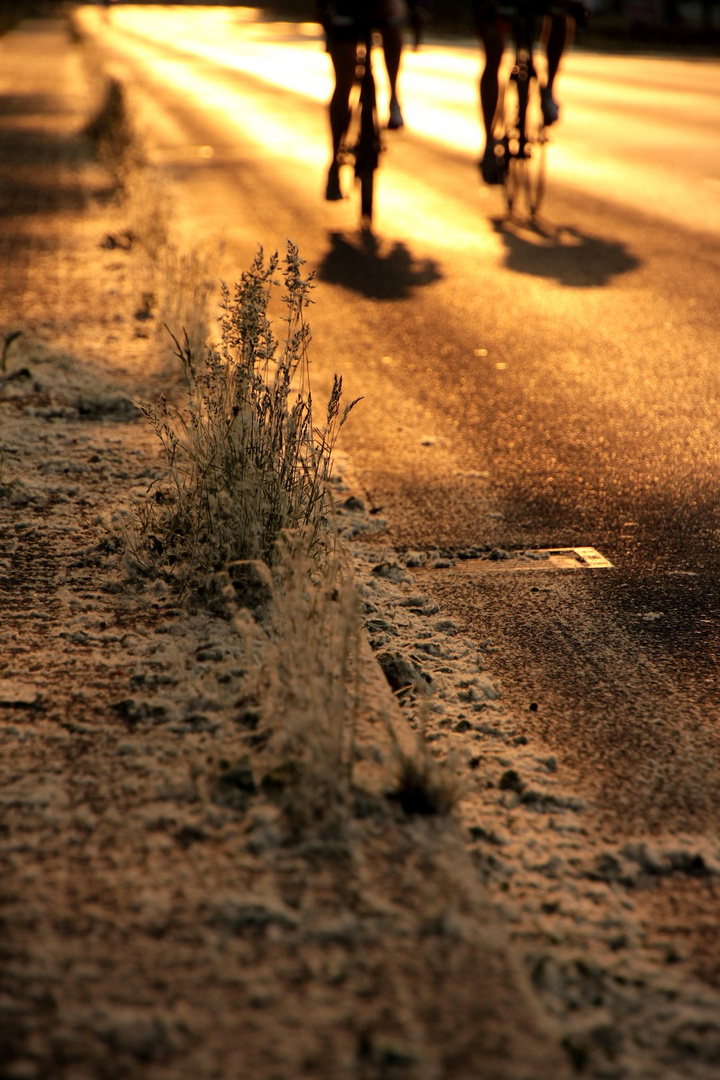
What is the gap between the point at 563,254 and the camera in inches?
359

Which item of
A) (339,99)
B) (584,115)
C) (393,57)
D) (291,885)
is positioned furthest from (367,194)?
(584,115)

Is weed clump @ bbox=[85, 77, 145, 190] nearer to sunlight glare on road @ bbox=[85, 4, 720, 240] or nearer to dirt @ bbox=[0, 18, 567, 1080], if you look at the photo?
sunlight glare on road @ bbox=[85, 4, 720, 240]

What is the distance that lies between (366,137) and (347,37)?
2.42 feet

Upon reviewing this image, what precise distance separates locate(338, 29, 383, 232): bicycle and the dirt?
647 cm

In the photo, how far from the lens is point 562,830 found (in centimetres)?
270

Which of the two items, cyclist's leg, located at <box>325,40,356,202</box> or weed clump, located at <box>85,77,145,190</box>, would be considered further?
weed clump, located at <box>85,77,145,190</box>

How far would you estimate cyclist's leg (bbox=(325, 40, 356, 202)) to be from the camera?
9.71m

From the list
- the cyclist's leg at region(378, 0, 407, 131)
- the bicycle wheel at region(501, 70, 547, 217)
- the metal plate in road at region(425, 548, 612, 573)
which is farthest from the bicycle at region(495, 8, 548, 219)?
the metal plate in road at region(425, 548, 612, 573)

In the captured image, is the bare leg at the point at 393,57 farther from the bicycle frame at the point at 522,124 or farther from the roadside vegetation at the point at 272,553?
the roadside vegetation at the point at 272,553

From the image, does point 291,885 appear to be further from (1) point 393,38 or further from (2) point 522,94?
(2) point 522,94

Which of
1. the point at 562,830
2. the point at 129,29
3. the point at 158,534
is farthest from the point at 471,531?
the point at 129,29

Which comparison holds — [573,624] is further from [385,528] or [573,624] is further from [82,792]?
[82,792]

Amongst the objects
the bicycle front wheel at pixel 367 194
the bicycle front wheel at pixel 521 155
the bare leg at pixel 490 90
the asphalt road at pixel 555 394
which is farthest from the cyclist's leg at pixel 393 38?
the bicycle front wheel at pixel 521 155

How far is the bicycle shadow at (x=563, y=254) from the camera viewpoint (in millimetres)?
8508
